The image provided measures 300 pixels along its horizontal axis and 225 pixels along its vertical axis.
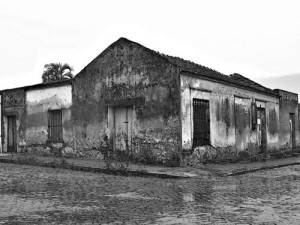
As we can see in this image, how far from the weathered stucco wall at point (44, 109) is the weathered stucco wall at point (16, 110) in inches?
15.0

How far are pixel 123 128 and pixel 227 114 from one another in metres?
4.55

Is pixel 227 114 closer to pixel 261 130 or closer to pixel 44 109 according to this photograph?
Answer: pixel 261 130

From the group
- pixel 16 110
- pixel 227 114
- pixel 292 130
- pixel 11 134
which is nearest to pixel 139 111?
pixel 227 114

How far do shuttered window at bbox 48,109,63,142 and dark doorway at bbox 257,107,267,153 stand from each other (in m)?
9.91

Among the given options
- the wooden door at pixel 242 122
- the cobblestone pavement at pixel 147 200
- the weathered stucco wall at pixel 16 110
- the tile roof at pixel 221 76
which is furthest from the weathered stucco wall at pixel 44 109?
the wooden door at pixel 242 122

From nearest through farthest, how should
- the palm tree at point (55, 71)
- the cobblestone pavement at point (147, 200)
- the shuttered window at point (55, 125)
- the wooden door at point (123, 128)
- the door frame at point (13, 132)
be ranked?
the cobblestone pavement at point (147, 200)
the wooden door at point (123, 128)
the shuttered window at point (55, 125)
the door frame at point (13, 132)
the palm tree at point (55, 71)

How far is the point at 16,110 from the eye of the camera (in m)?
19.2

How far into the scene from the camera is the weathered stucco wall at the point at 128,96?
13539mm

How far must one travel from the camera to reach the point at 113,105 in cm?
1526

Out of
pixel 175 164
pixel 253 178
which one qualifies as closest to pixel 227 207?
pixel 253 178

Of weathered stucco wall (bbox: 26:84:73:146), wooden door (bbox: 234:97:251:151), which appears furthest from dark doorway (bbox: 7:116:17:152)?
wooden door (bbox: 234:97:251:151)

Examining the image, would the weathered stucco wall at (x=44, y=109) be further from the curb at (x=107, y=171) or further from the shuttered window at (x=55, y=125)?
the curb at (x=107, y=171)

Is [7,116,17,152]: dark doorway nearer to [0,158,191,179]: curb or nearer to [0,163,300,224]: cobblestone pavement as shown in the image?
[0,158,191,179]: curb

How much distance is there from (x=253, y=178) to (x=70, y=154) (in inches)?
340
